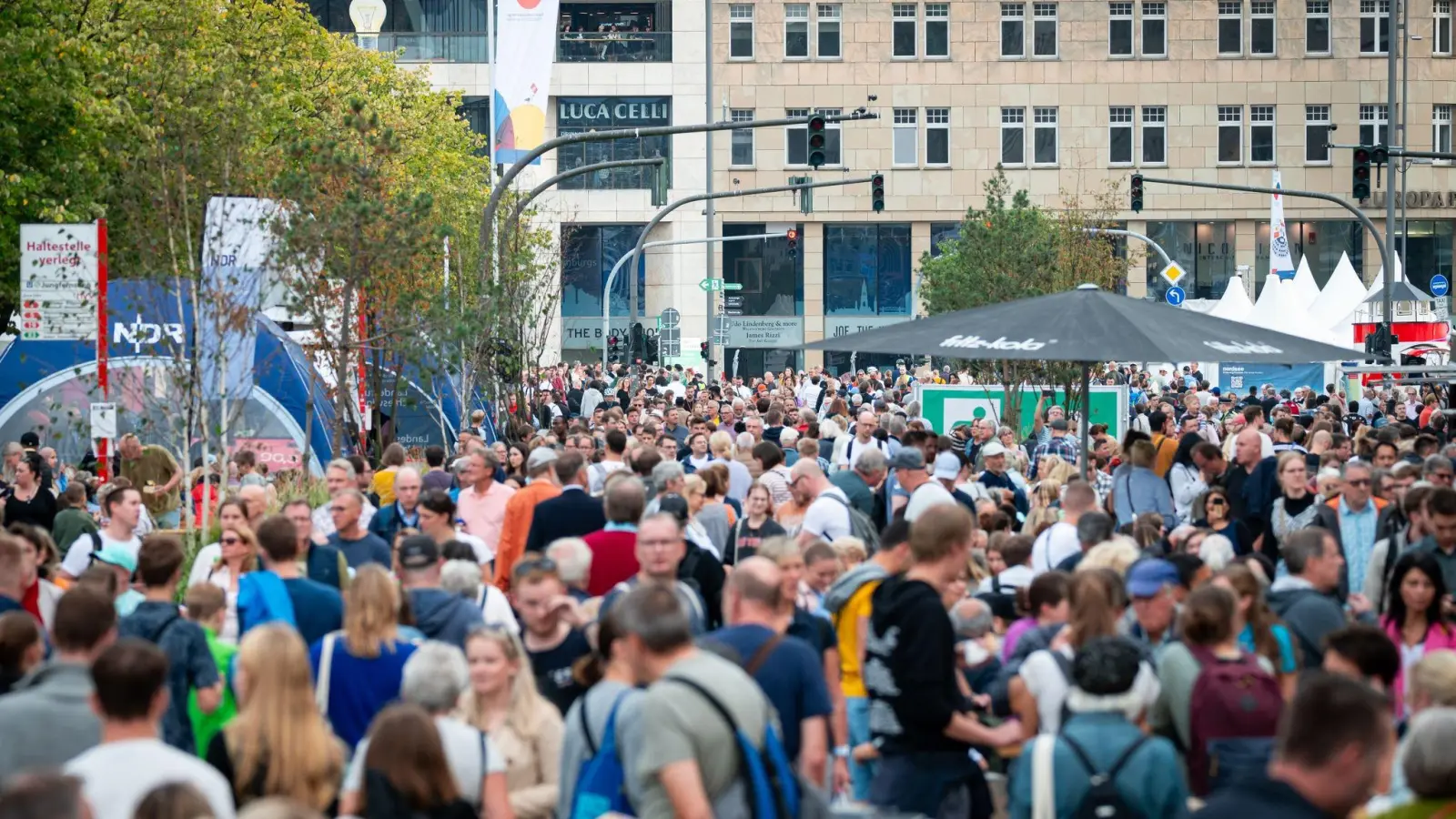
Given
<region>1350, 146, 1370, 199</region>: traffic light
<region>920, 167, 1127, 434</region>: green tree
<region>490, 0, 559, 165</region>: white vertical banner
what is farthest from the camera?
<region>920, 167, 1127, 434</region>: green tree

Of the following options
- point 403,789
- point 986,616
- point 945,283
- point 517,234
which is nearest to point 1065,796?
point 403,789

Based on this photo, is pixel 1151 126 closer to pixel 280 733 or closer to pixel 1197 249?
pixel 1197 249

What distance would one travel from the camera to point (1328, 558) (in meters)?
8.51

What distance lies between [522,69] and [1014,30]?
131 ft

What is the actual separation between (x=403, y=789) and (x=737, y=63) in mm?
61845

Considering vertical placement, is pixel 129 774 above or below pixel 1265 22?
below

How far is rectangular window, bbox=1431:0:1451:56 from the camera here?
6606cm

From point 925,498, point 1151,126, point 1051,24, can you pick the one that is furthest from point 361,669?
point 1151,126

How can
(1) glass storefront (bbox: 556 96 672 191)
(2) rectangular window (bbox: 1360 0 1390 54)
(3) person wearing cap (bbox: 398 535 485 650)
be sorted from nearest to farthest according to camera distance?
(3) person wearing cap (bbox: 398 535 485 650), (2) rectangular window (bbox: 1360 0 1390 54), (1) glass storefront (bbox: 556 96 672 191)

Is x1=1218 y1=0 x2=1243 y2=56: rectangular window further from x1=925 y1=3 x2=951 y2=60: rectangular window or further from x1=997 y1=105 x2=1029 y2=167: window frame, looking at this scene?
x1=925 y1=3 x2=951 y2=60: rectangular window

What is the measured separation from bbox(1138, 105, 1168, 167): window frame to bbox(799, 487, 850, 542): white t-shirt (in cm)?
5625

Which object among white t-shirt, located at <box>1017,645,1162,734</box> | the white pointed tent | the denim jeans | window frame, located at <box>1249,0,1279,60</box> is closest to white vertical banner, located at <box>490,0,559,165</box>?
the white pointed tent

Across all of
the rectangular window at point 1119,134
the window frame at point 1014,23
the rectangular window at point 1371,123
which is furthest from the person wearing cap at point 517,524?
the rectangular window at point 1371,123

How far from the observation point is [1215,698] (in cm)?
670
